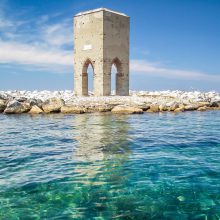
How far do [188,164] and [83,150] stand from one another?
332 cm

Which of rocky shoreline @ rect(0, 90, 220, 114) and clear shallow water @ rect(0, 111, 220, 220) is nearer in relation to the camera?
clear shallow water @ rect(0, 111, 220, 220)

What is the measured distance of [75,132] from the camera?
13742 mm

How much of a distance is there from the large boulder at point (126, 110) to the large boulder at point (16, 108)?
22.0 ft

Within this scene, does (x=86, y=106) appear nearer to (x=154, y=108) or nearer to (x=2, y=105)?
(x=154, y=108)

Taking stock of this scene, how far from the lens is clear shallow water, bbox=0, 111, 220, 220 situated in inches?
199

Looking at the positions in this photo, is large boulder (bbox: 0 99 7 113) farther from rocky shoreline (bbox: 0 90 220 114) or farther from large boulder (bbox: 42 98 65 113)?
large boulder (bbox: 42 98 65 113)

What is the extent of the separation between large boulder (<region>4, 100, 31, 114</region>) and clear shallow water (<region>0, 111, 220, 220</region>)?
40.7 ft

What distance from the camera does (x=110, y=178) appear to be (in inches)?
263

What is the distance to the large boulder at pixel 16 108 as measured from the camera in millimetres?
23734

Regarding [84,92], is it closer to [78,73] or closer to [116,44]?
[78,73]

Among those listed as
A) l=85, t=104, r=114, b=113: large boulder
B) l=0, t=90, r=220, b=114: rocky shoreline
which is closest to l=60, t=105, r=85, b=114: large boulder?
l=0, t=90, r=220, b=114: rocky shoreline

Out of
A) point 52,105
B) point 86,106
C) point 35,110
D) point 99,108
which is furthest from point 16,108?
point 99,108

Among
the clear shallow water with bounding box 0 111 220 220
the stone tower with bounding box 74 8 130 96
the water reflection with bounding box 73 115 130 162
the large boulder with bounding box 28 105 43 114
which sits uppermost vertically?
the stone tower with bounding box 74 8 130 96

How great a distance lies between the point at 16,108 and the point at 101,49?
1034cm
